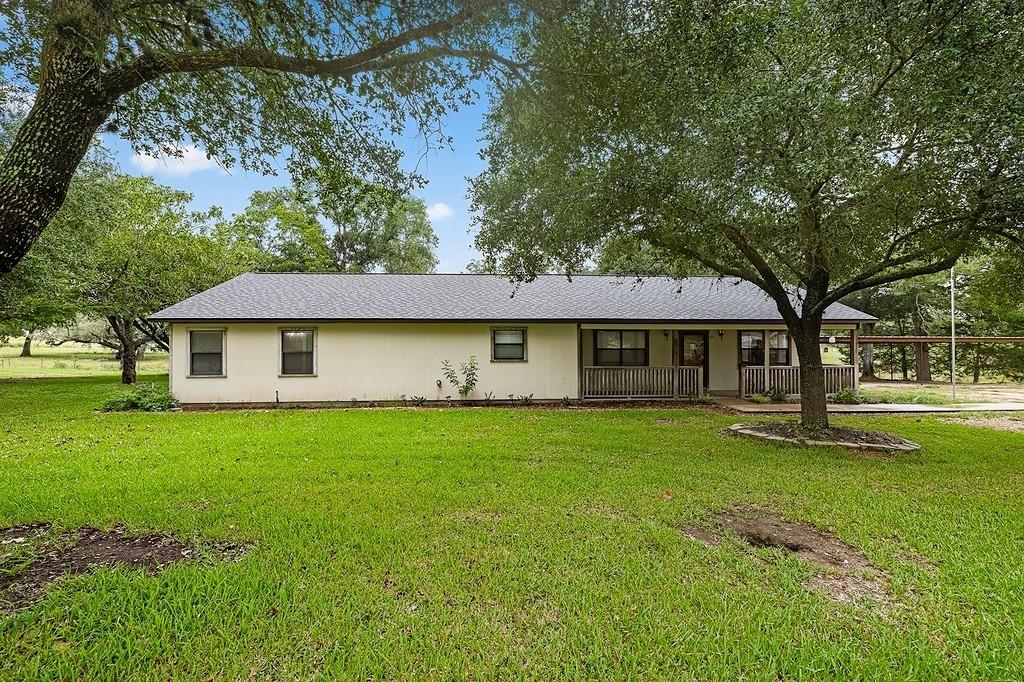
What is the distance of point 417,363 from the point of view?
42.5ft

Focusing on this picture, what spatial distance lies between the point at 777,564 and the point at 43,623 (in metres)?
4.99

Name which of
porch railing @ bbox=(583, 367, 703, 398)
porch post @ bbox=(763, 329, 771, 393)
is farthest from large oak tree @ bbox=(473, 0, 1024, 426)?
porch railing @ bbox=(583, 367, 703, 398)

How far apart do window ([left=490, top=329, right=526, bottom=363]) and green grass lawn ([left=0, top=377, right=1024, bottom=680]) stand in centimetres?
601

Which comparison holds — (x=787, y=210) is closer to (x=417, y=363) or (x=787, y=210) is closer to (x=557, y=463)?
(x=557, y=463)

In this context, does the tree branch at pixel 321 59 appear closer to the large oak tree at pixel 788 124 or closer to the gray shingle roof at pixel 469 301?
the large oak tree at pixel 788 124

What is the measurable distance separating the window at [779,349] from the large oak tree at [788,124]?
7422 mm

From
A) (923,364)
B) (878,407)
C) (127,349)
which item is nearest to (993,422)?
(878,407)

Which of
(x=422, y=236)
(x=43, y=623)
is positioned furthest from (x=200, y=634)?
(x=422, y=236)

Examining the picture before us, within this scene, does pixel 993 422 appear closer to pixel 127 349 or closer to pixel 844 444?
pixel 844 444

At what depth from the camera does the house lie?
12.2m

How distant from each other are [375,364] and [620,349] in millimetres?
7235

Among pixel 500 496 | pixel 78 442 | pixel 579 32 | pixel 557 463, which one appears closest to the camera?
pixel 579 32

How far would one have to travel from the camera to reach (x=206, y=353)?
12234 millimetres

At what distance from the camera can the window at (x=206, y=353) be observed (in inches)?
479
